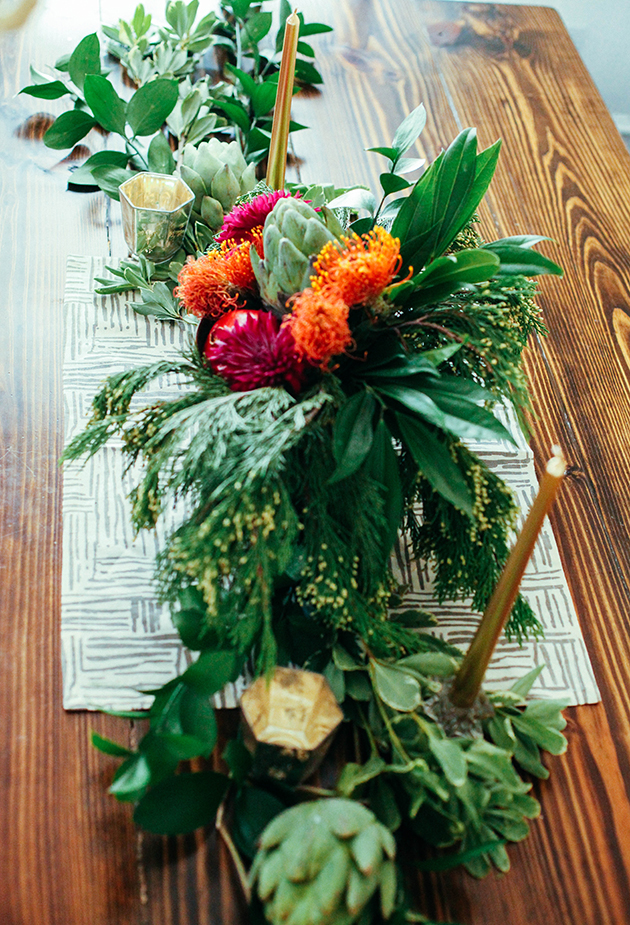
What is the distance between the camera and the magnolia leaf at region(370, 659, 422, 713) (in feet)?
1.66

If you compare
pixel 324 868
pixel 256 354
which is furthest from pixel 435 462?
pixel 324 868

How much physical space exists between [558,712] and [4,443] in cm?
49

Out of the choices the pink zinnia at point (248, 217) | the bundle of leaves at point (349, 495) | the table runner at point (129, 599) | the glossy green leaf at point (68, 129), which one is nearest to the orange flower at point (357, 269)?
the bundle of leaves at point (349, 495)

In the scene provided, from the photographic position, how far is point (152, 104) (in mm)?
873

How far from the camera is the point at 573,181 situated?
102cm

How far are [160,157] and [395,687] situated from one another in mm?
623

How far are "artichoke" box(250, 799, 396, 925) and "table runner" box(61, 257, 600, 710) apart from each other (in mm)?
144

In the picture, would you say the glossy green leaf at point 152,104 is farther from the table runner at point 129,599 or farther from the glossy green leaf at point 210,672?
the glossy green leaf at point 210,672

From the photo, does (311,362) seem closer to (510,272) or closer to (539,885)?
(510,272)

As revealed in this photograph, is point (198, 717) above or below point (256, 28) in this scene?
below

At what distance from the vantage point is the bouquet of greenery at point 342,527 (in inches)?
18.5

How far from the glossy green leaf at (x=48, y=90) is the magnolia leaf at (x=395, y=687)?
2.54 feet

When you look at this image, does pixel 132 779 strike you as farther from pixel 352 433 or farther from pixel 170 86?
pixel 170 86

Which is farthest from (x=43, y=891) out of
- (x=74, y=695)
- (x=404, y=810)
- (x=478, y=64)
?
(x=478, y=64)
